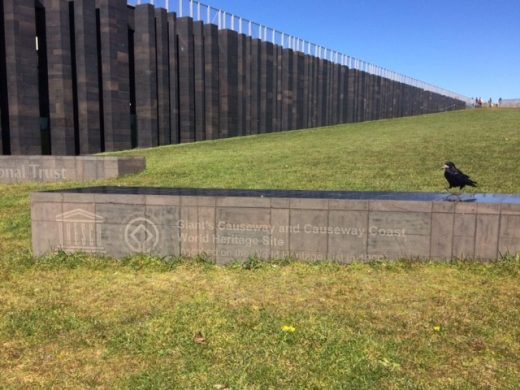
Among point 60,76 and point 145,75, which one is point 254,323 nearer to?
point 60,76

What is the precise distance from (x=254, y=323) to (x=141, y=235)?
3.18 metres

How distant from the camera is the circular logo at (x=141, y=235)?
777 centimetres

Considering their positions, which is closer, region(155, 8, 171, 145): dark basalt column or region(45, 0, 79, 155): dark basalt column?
region(45, 0, 79, 155): dark basalt column

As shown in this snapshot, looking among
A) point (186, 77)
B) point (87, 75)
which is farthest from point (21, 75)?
point (186, 77)

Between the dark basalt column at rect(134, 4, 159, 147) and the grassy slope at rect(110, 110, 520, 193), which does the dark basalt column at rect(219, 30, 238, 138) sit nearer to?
the dark basalt column at rect(134, 4, 159, 147)

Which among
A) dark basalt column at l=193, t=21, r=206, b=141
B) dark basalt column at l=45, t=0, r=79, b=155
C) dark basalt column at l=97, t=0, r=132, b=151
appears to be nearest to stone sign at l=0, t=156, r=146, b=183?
dark basalt column at l=45, t=0, r=79, b=155

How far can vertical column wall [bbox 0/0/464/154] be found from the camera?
1053 inches

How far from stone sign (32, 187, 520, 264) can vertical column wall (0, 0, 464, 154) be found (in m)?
21.8

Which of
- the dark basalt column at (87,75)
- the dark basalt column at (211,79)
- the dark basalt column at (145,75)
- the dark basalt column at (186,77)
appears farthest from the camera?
the dark basalt column at (211,79)

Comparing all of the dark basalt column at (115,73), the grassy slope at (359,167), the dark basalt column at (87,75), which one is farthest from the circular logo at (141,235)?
the dark basalt column at (115,73)

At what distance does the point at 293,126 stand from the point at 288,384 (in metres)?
47.9

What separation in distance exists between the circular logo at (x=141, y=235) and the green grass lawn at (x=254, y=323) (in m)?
0.22

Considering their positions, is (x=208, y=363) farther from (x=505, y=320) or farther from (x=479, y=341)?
(x=505, y=320)

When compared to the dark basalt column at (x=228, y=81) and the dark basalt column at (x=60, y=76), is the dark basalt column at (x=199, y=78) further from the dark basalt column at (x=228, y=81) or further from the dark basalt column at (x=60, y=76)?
the dark basalt column at (x=60, y=76)
